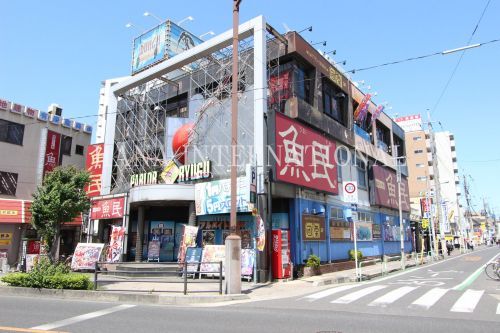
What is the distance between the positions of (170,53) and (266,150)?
12.9 metres

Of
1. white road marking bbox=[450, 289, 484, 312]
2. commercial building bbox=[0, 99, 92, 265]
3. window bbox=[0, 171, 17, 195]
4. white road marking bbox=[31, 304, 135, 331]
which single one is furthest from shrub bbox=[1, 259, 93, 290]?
window bbox=[0, 171, 17, 195]

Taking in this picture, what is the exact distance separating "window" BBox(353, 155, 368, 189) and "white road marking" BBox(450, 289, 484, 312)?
673 inches

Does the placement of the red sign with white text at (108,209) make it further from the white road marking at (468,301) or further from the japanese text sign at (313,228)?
the white road marking at (468,301)

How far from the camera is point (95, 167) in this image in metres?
27.5

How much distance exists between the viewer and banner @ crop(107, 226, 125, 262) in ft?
70.8

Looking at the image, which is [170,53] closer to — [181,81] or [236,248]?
[181,81]

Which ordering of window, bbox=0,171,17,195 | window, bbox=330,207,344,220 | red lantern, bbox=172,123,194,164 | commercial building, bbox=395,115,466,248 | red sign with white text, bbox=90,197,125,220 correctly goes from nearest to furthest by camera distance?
red lantern, bbox=172,123,194,164 → red sign with white text, bbox=90,197,125,220 → window, bbox=330,207,344,220 → window, bbox=0,171,17,195 → commercial building, bbox=395,115,466,248

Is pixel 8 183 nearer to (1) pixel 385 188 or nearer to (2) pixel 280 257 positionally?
(2) pixel 280 257

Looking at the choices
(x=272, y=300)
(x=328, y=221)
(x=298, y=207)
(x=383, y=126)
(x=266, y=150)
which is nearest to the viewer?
(x=272, y=300)

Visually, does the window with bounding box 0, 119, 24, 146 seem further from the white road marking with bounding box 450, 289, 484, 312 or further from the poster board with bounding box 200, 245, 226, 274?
the white road marking with bounding box 450, 289, 484, 312

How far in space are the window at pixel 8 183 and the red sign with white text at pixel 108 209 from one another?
6.54m

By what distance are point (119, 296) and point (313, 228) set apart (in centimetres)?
1258

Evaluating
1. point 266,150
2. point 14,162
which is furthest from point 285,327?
point 14,162

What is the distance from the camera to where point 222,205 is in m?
19.3
